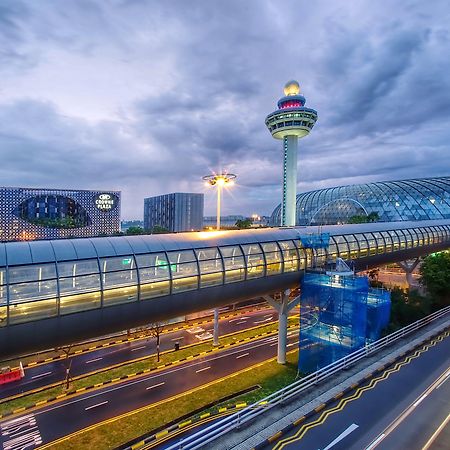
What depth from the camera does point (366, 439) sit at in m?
11.4

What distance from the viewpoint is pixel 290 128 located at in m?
74.0

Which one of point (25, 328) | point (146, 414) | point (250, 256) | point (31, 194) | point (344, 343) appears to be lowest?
point (146, 414)

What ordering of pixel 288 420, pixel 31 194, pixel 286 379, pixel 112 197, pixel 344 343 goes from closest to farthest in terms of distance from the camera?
pixel 288 420
pixel 344 343
pixel 286 379
pixel 31 194
pixel 112 197

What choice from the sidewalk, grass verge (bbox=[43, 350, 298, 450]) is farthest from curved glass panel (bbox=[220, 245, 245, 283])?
grass verge (bbox=[43, 350, 298, 450])

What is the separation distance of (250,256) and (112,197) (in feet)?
604

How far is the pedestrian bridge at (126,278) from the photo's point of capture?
506 inches

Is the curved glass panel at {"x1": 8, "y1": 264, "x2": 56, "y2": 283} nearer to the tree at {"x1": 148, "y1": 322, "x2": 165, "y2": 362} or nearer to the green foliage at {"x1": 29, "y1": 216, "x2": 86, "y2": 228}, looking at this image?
the tree at {"x1": 148, "y1": 322, "x2": 165, "y2": 362}

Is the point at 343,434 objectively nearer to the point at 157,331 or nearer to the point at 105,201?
the point at 157,331

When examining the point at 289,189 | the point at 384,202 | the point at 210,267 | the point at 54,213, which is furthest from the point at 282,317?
the point at 54,213

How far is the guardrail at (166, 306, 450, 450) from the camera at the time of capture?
34.7ft

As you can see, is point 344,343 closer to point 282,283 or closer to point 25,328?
point 282,283

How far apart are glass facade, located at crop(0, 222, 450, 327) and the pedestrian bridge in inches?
1.7

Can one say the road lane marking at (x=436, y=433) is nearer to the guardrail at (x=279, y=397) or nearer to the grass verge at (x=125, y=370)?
the guardrail at (x=279, y=397)

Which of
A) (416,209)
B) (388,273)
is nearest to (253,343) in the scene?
(388,273)
